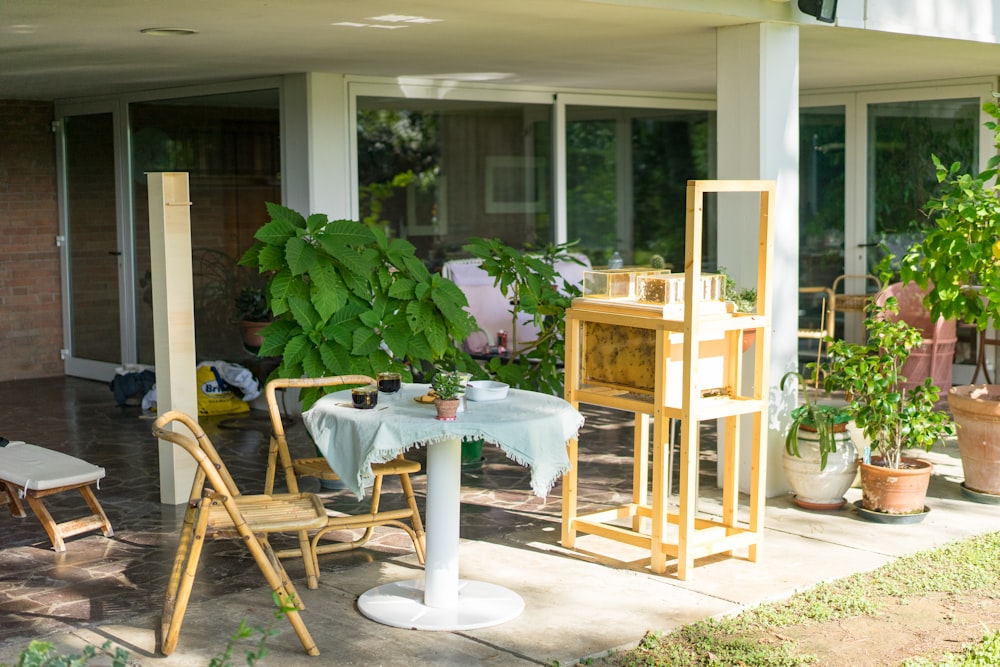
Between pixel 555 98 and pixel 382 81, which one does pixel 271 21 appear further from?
pixel 555 98

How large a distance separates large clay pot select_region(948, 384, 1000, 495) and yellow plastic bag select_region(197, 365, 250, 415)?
517 cm

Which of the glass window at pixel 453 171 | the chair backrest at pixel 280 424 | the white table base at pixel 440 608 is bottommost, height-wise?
the white table base at pixel 440 608

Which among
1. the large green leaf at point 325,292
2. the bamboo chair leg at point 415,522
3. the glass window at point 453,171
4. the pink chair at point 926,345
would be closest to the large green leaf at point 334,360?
the large green leaf at point 325,292

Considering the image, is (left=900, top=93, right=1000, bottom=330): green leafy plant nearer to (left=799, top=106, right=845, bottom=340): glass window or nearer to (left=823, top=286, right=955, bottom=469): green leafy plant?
(left=823, top=286, right=955, bottom=469): green leafy plant

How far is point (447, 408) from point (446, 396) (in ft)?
0.19

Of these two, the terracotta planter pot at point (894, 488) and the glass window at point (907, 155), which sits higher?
the glass window at point (907, 155)

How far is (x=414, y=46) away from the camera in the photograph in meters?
7.02

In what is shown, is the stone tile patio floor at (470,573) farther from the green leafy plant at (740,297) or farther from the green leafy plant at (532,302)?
the green leafy plant at (740,297)

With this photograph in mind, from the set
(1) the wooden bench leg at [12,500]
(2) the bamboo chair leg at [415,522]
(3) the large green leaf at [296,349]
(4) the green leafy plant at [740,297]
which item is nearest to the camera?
(2) the bamboo chair leg at [415,522]

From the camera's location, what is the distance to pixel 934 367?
356 inches

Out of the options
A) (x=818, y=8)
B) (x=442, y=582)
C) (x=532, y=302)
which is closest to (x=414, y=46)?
(x=532, y=302)

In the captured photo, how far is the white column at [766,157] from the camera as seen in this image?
20.2 ft

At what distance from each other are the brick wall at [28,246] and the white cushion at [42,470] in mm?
5260

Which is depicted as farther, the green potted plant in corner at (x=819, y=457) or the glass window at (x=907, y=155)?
the glass window at (x=907, y=155)
